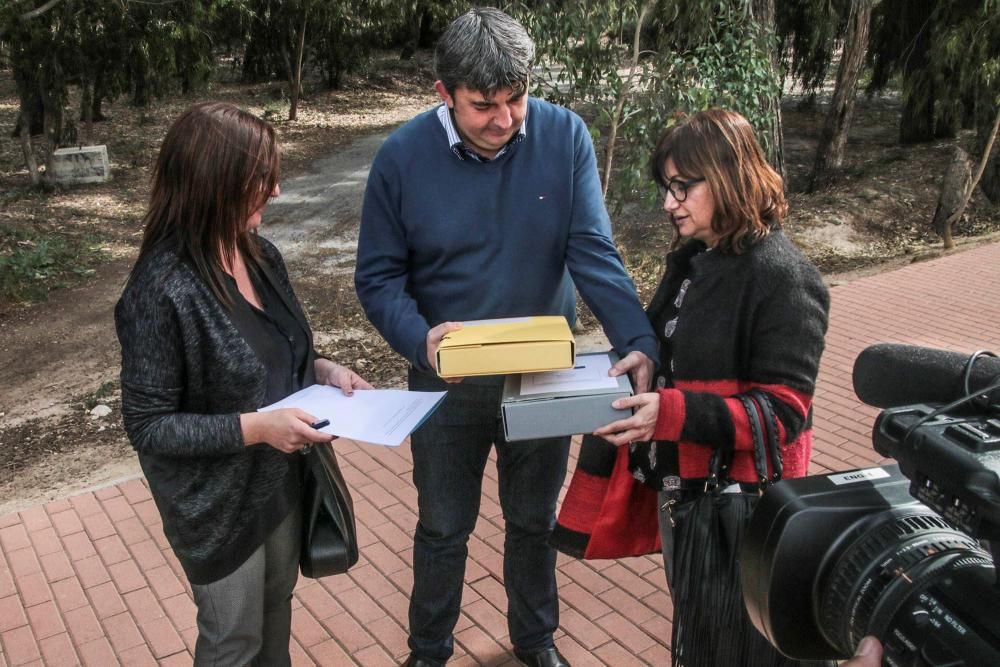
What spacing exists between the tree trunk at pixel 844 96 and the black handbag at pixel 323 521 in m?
10.4

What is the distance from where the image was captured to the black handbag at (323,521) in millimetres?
2371

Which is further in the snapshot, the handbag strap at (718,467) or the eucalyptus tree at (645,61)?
the eucalyptus tree at (645,61)

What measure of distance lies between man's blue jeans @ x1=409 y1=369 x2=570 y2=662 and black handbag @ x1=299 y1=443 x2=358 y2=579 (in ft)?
1.23

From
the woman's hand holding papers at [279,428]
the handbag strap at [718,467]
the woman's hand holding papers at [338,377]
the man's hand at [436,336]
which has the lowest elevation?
the handbag strap at [718,467]

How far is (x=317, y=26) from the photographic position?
56.2 feet

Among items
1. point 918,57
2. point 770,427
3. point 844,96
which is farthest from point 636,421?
point 918,57

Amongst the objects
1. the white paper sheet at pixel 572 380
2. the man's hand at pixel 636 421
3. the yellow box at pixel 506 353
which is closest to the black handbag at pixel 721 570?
the man's hand at pixel 636 421

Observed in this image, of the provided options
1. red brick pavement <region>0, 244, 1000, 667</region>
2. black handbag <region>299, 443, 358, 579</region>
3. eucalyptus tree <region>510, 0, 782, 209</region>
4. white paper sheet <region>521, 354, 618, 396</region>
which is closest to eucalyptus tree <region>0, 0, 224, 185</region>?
eucalyptus tree <region>510, 0, 782, 209</region>

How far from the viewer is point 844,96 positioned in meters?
11.5

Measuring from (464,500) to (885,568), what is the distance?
1.50 metres

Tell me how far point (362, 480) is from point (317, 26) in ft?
47.2

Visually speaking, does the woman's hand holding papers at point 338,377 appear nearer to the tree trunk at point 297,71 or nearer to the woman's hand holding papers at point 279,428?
the woman's hand holding papers at point 279,428

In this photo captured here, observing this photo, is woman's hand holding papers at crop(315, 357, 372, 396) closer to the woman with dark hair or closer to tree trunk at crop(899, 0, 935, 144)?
the woman with dark hair

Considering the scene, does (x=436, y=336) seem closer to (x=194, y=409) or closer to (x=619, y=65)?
(x=194, y=409)
